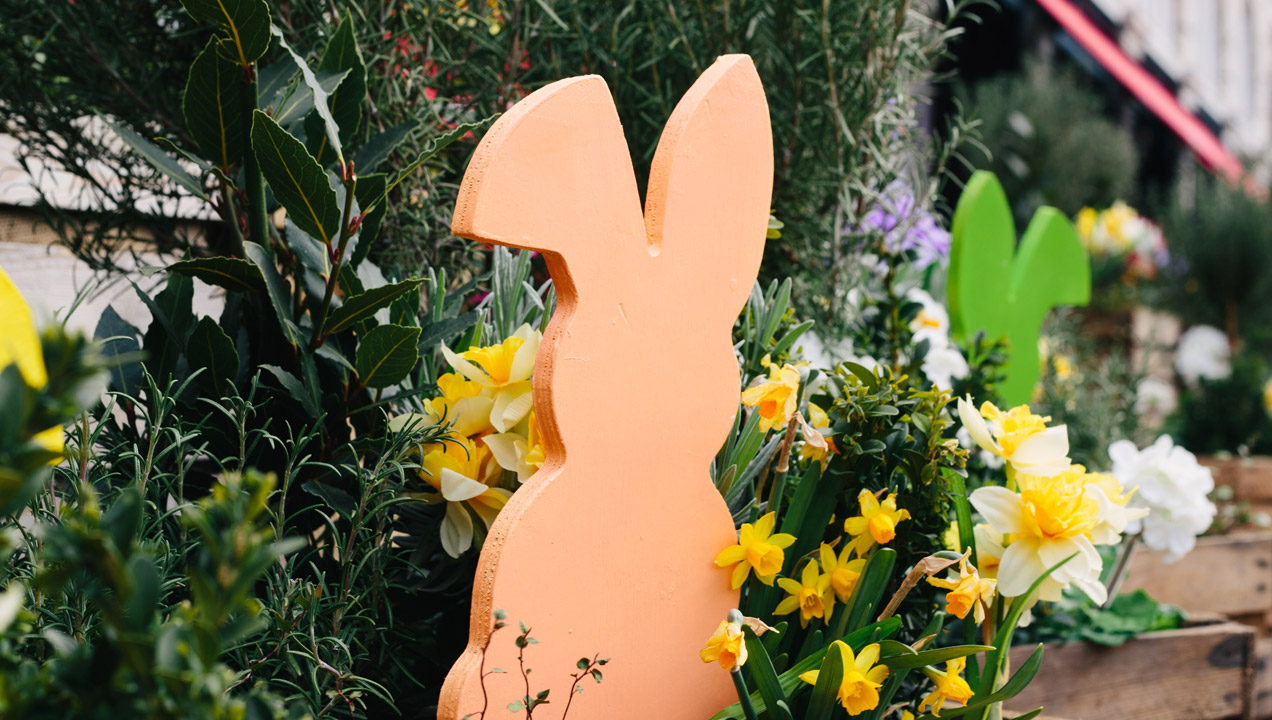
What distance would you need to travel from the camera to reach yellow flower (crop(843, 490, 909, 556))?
780mm

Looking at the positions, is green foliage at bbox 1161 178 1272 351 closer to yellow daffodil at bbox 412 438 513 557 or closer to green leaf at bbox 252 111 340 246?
yellow daffodil at bbox 412 438 513 557

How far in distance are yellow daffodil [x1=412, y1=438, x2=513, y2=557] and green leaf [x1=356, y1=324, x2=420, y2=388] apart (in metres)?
0.08

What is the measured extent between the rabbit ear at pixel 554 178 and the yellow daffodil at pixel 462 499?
214 mm

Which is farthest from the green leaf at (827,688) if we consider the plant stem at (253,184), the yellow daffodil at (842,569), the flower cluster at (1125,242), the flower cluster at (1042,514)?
the flower cluster at (1125,242)

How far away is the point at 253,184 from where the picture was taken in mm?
843

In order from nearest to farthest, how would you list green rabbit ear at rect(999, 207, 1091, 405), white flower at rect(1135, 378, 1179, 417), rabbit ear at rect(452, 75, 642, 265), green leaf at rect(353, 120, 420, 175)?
rabbit ear at rect(452, 75, 642, 265) < green leaf at rect(353, 120, 420, 175) < green rabbit ear at rect(999, 207, 1091, 405) < white flower at rect(1135, 378, 1179, 417)

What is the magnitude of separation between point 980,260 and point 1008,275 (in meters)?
0.15

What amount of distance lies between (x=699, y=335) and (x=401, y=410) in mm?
359

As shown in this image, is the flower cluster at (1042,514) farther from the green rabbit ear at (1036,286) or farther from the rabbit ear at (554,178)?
the green rabbit ear at (1036,286)

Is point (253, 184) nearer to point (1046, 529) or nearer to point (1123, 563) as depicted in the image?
point (1046, 529)

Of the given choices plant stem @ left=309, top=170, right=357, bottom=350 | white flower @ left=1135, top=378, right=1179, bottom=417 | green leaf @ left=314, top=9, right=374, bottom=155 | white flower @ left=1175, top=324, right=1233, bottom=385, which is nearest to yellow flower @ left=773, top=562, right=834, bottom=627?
plant stem @ left=309, top=170, right=357, bottom=350

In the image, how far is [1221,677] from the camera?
59.5 inches

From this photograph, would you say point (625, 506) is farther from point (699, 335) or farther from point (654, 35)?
point (654, 35)

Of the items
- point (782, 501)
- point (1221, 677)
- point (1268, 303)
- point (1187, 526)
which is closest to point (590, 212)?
point (782, 501)
